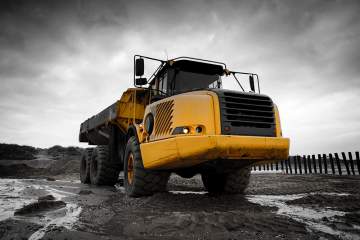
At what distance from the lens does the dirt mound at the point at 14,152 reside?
93.0 ft

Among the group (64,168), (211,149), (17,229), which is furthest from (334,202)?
(64,168)

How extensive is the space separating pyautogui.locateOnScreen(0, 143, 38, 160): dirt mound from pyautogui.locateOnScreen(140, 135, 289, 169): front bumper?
93.2ft

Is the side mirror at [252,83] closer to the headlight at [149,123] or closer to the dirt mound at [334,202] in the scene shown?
the headlight at [149,123]

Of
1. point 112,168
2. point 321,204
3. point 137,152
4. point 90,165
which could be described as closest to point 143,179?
point 137,152

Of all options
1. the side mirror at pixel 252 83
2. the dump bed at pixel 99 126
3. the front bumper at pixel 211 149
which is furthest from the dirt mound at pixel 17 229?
the side mirror at pixel 252 83

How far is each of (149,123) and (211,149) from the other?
1.57m

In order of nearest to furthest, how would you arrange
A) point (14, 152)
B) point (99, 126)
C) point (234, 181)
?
point (234, 181) < point (99, 126) < point (14, 152)

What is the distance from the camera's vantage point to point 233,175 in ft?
20.3

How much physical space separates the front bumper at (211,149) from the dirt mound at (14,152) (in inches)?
1118

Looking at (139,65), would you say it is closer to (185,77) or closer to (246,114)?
(185,77)

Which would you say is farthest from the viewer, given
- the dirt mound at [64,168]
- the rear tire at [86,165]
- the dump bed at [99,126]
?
the dirt mound at [64,168]

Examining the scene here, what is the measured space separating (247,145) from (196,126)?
786mm

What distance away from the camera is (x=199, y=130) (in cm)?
412

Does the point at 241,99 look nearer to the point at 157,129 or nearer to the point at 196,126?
the point at 196,126
